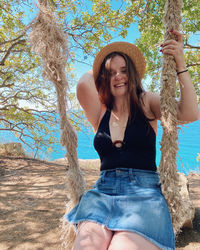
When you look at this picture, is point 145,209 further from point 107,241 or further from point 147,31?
point 147,31

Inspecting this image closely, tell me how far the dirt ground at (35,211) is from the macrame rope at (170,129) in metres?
1.19

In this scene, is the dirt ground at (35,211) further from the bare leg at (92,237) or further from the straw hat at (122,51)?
the straw hat at (122,51)

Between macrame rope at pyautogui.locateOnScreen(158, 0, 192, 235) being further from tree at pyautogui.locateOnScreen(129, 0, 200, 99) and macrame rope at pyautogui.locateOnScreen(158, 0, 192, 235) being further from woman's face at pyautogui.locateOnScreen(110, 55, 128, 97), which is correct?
tree at pyautogui.locateOnScreen(129, 0, 200, 99)

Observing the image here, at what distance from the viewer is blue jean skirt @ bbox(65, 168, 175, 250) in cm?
89

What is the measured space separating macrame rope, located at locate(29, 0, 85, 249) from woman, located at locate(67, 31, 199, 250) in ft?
0.56

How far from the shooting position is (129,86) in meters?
1.32

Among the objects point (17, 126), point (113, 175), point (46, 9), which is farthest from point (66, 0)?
point (113, 175)

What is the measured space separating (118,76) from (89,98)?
26 centimetres

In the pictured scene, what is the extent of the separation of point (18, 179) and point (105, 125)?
2.99 metres

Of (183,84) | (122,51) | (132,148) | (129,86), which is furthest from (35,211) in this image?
(183,84)

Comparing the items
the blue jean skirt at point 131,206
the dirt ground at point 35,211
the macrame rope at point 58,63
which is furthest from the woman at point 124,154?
the dirt ground at point 35,211

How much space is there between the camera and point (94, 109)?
141 centimetres

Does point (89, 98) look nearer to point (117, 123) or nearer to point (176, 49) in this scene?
point (117, 123)

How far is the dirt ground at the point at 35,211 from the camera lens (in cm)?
184
